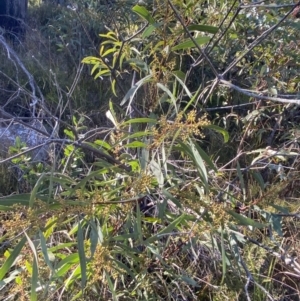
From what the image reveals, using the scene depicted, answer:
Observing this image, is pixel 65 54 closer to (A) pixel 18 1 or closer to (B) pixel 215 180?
(A) pixel 18 1

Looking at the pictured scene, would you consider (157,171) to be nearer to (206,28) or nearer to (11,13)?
(206,28)

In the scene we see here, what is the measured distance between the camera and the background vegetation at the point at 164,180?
122cm

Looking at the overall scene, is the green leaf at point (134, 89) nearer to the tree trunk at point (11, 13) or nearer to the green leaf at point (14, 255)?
the green leaf at point (14, 255)

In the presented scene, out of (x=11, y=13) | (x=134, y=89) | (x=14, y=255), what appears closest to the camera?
(x=14, y=255)

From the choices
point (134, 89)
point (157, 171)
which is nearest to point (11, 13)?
point (134, 89)

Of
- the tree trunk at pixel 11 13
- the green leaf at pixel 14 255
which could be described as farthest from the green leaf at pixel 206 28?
the tree trunk at pixel 11 13

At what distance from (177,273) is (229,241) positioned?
0.27 m

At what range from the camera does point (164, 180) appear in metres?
1.38

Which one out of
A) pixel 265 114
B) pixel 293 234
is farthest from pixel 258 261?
pixel 265 114

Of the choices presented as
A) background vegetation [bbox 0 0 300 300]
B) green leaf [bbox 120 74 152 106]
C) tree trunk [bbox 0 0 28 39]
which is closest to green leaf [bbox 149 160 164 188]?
background vegetation [bbox 0 0 300 300]

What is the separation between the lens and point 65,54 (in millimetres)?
3158

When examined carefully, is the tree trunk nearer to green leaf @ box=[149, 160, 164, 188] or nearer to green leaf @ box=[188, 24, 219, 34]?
green leaf @ box=[188, 24, 219, 34]

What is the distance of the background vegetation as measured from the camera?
122 cm

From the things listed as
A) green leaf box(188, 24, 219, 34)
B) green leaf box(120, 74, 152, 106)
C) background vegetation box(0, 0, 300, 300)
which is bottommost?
background vegetation box(0, 0, 300, 300)
